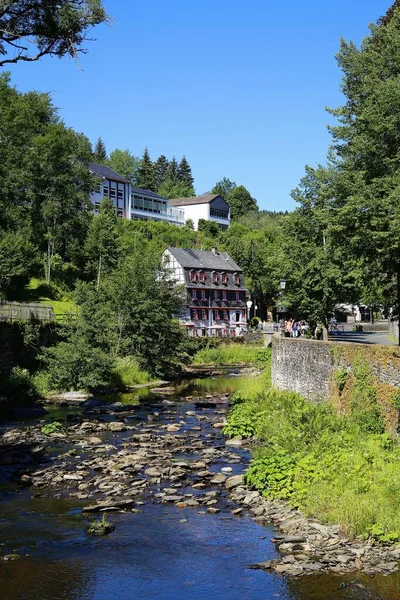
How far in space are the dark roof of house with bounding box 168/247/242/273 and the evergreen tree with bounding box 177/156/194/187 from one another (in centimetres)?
8830

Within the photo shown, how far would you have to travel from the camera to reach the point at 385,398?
20.3 metres

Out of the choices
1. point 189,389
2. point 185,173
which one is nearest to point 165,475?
point 189,389

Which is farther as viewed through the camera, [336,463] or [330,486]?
[336,463]

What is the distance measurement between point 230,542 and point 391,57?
67.9ft

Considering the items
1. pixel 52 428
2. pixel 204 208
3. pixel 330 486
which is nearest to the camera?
pixel 330 486

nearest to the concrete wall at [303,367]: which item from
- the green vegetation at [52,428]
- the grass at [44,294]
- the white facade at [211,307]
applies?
the green vegetation at [52,428]

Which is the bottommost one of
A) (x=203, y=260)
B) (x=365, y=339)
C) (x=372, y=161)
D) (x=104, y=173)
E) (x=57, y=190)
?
(x=365, y=339)

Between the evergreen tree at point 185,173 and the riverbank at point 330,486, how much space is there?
500ft

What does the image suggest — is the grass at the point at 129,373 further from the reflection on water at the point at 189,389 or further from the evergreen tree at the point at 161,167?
the evergreen tree at the point at 161,167

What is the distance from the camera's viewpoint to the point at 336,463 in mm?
17562

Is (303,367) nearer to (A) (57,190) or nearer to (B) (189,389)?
(B) (189,389)

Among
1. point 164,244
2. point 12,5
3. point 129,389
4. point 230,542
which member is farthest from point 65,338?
point 164,244

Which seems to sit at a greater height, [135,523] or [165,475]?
[165,475]

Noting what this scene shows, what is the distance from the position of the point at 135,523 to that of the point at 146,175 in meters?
128
